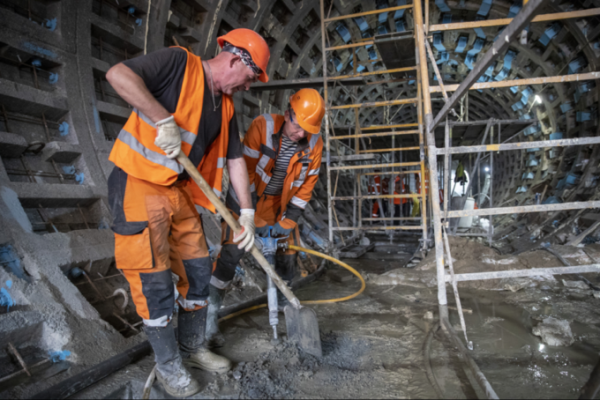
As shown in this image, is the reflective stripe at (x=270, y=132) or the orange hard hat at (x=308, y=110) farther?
the reflective stripe at (x=270, y=132)

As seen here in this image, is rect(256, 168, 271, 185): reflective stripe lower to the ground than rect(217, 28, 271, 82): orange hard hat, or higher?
lower

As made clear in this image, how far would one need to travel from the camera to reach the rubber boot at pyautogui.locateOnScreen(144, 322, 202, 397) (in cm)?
197

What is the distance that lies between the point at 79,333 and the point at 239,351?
107 centimetres

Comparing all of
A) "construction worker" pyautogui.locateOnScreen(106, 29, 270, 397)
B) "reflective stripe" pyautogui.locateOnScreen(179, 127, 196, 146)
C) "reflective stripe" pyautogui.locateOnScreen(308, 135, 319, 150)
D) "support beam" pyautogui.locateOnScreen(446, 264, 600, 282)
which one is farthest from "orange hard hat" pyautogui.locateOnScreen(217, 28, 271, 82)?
"support beam" pyautogui.locateOnScreen(446, 264, 600, 282)

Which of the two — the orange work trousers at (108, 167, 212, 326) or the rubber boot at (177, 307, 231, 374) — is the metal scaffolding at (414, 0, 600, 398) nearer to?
the rubber boot at (177, 307, 231, 374)

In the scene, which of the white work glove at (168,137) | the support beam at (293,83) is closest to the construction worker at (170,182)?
the white work glove at (168,137)

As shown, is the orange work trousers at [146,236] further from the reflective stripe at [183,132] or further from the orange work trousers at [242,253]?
the orange work trousers at [242,253]

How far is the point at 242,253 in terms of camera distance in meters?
2.75

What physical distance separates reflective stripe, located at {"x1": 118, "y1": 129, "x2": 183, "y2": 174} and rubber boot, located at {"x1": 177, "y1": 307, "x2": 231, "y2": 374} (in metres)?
1.01

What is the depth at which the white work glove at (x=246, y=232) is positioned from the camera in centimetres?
227

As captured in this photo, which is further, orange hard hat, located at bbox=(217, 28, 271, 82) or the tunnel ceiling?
the tunnel ceiling

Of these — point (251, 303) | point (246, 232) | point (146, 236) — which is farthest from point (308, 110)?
point (251, 303)

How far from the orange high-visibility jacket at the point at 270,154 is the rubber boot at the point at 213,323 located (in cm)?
88

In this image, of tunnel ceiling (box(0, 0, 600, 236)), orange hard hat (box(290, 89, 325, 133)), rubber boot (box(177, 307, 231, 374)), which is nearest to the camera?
rubber boot (box(177, 307, 231, 374))
